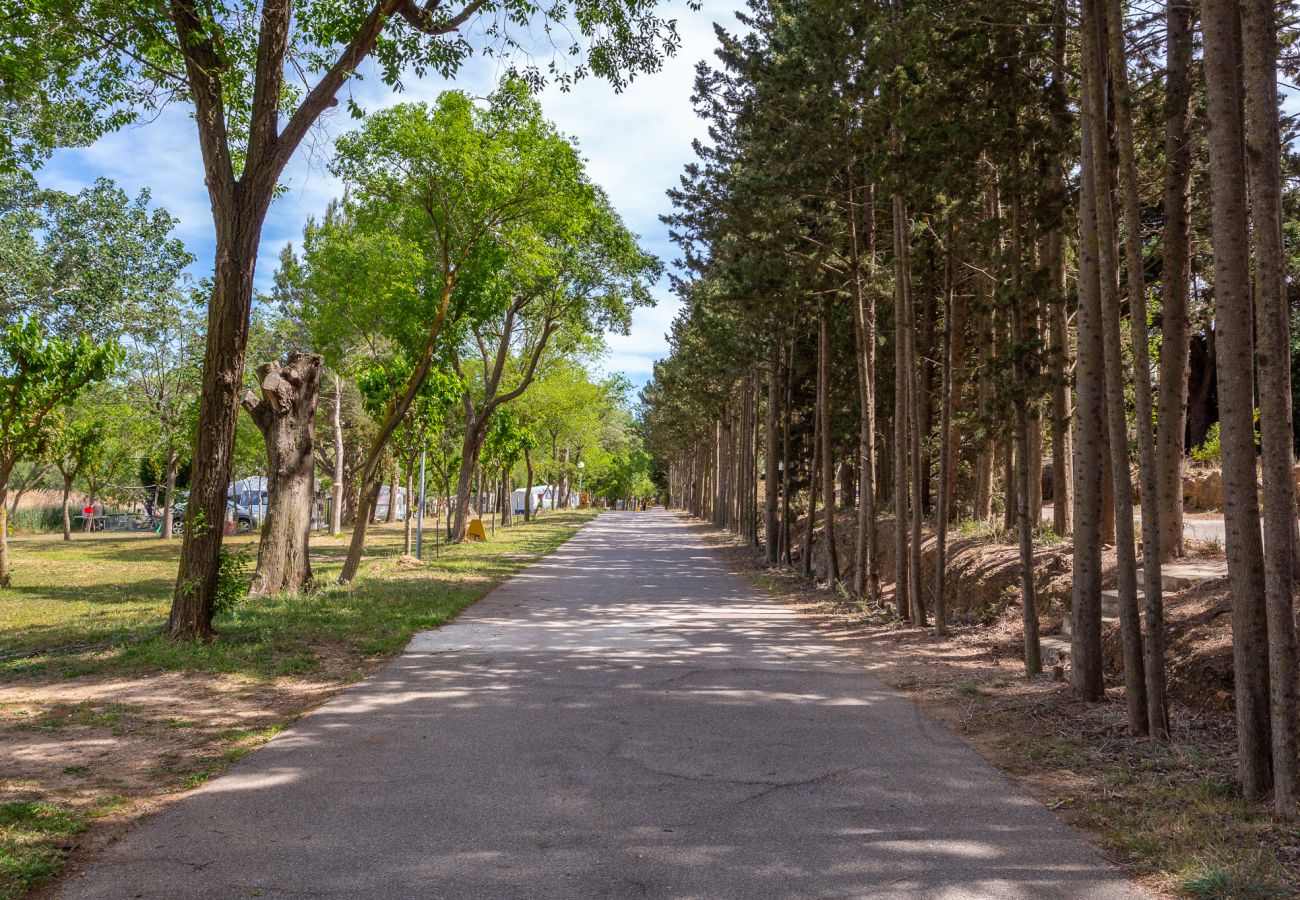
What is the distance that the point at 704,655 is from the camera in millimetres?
9195

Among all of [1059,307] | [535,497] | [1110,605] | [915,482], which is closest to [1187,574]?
[1110,605]

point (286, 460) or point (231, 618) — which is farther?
point (286, 460)

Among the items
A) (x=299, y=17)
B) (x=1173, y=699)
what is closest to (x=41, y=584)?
(x=299, y=17)

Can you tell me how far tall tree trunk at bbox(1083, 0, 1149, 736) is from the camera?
599 cm

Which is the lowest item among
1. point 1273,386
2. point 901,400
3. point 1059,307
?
point 1273,386

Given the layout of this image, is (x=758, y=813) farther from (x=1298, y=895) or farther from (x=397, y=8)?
(x=397, y=8)

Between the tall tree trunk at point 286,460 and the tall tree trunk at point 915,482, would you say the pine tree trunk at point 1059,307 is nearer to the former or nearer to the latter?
the tall tree trunk at point 915,482

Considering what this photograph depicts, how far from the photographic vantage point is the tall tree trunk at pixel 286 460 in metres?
13.1

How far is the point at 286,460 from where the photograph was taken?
1332 centimetres

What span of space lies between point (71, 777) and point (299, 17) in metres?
8.37

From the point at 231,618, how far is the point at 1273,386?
10317 millimetres

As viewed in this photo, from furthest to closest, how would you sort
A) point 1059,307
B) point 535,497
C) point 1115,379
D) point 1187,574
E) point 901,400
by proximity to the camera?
1. point 535,497
2. point 901,400
3. point 1059,307
4. point 1187,574
5. point 1115,379

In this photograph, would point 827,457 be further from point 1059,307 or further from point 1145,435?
point 1145,435

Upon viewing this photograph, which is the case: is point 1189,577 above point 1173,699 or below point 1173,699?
above
